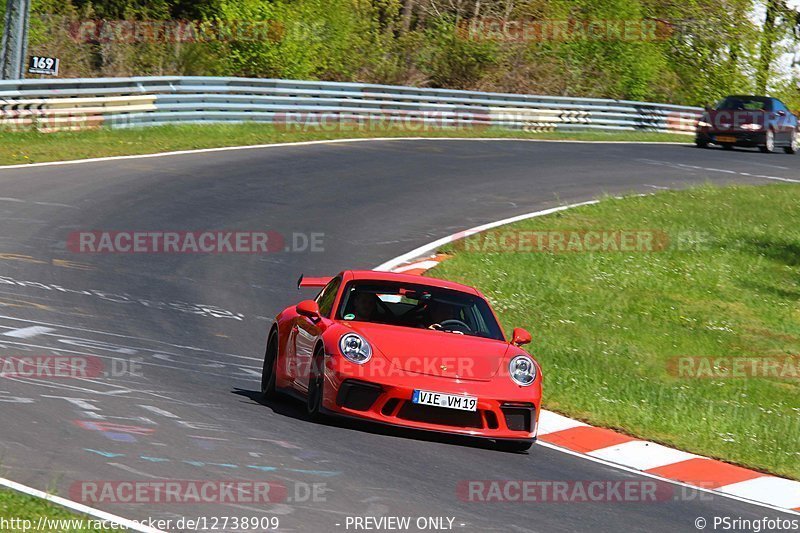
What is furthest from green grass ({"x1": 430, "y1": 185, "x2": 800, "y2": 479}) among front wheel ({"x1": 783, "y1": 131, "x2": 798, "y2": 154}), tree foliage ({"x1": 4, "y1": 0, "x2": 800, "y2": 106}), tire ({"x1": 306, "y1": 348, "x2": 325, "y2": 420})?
tree foliage ({"x1": 4, "y1": 0, "x2": 800, "y2": 106})

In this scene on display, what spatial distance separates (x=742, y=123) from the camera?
119 feet

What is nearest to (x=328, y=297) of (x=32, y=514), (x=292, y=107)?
(x=32, y=514)

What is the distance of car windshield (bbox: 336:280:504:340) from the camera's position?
10305 mm

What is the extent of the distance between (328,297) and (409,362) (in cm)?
154

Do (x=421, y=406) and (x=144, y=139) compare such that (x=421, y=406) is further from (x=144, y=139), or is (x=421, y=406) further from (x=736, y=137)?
(x=736, y=137)

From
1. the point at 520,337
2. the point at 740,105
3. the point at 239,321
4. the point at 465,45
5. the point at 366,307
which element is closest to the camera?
the point at 520,337

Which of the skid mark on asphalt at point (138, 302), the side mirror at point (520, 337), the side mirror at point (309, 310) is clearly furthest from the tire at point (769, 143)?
the side mirror at point (309, 310)

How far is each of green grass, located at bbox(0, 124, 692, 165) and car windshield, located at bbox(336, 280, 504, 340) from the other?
13486 mm

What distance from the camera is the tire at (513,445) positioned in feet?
31.0

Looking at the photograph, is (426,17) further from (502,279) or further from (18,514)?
(18,514)

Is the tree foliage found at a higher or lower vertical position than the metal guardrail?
higher

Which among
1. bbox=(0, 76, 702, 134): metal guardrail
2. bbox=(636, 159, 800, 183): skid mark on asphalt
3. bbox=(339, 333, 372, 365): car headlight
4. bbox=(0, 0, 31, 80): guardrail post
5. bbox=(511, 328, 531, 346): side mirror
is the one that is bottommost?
bbox=(339, 333, 372, 365): car headlight

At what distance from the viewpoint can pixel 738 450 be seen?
10367 mm

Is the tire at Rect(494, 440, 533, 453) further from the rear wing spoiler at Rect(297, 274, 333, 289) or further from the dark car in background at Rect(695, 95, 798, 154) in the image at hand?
the dark car in background at Rect(695, 95, 798, 154)
